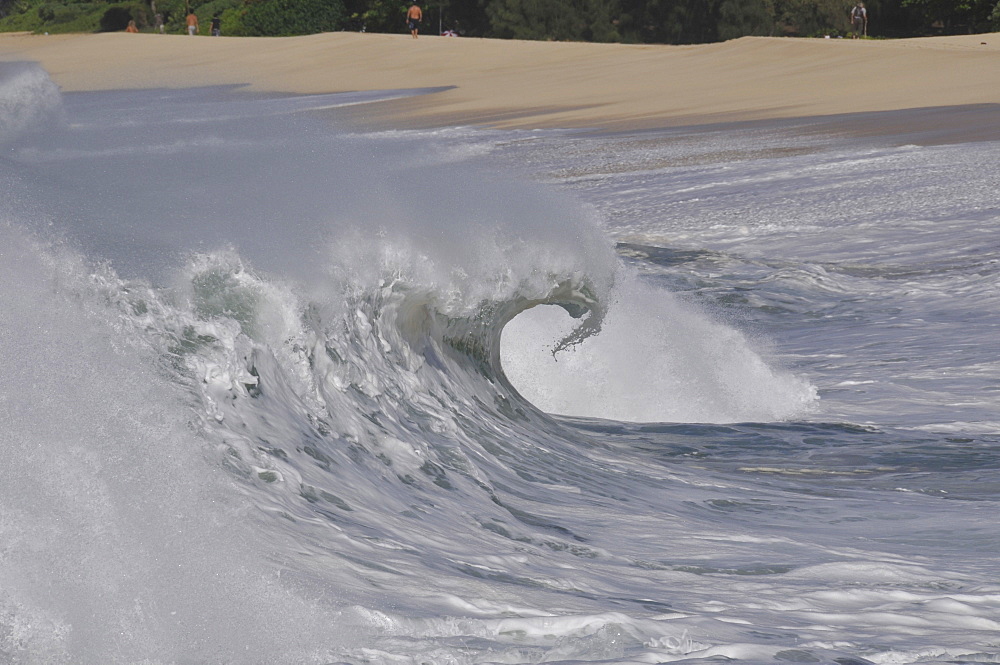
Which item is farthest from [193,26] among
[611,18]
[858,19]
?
[858,19]

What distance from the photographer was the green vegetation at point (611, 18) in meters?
38.4

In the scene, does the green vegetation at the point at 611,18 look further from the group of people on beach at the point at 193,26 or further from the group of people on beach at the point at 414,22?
the group of people on beach at the point at 414,22

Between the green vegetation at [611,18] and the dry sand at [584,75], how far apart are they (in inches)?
183

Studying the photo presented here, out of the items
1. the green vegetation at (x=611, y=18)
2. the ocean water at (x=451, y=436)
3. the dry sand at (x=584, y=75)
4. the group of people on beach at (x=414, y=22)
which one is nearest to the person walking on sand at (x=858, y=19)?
the group of people on beach at (x=414, y=22)

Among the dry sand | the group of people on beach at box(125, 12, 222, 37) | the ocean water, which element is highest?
the group of people on beach at box(125, 12, 222, 37)

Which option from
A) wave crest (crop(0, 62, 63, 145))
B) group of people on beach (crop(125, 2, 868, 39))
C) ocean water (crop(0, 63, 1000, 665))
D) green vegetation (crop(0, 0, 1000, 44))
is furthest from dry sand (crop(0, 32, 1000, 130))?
ocean water (crop(0, 63, 1000, 665))

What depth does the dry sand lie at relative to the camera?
23.7 metres

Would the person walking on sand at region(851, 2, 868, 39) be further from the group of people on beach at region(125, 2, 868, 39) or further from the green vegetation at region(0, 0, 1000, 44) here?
the green vegetation at region(0, 0, 1000, 44)

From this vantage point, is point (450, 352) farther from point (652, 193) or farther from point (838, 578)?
point (652, 193)

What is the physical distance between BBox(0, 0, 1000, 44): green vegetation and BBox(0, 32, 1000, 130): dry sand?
183 inches

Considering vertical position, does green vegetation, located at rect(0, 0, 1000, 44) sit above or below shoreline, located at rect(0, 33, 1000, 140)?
above

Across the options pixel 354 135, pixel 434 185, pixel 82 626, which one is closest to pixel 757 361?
pixel 434 185

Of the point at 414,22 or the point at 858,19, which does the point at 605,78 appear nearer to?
the point at 858,19

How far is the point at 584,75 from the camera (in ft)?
101
